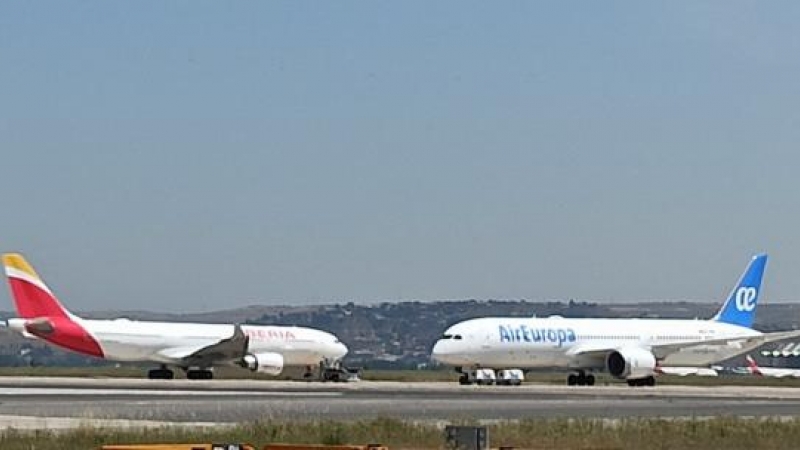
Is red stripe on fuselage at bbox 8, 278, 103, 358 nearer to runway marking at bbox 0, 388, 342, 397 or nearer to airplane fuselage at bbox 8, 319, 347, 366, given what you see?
airplane fuselage at bbox 8, 319, 347, 366

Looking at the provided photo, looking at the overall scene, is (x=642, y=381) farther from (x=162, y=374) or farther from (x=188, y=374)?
(x=162, y=374)

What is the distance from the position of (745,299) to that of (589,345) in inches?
591

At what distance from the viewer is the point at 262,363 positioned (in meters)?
93.0

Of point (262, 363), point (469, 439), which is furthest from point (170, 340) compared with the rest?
point (469, 439)

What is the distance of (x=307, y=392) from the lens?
69500 millimetres

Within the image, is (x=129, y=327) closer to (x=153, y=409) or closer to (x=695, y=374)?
(x=153, y=409)

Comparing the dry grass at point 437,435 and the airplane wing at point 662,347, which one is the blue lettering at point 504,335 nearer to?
the airplane wing at point 662,347

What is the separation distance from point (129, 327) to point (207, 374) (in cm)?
507

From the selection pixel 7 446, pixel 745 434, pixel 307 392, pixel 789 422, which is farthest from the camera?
pixel 307 392

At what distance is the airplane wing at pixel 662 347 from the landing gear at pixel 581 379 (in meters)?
1.46

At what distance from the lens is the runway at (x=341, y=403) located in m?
47.2

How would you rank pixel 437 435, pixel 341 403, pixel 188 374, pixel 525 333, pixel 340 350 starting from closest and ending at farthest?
pixel 437 435 → pixel 341 403 → pixel 525 333 → pixel 188 374 → pixel 340 350

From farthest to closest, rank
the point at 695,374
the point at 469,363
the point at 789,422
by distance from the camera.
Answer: the point at 695,374 < the point at 469,363 < the point at 789,422

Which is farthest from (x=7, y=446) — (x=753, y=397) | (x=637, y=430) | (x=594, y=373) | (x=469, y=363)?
(x=594, y=373)
